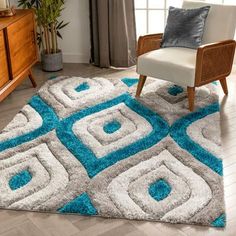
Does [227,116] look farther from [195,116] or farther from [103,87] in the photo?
[103,87]

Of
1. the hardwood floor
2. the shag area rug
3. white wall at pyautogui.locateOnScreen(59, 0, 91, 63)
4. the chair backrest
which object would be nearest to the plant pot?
white wall at pyautogui.locateOnScreen(59, 0, 91, 63)

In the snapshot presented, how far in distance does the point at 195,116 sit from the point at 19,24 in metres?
1.70

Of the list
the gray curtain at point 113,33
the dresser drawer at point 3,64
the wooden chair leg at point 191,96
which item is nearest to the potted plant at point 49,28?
the gray curtain at point 113,33

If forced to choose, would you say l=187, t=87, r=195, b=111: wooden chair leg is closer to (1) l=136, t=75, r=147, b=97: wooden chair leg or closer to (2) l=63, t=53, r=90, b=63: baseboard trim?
(1) l=136, t=75, r=147, b=97: wooden chair leg

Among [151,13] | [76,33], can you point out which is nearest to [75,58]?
[76,33]

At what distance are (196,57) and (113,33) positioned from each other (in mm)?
1447

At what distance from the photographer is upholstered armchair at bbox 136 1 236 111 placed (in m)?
3.37

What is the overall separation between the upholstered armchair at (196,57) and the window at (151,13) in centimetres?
85

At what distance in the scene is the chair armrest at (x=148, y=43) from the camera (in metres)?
3.80

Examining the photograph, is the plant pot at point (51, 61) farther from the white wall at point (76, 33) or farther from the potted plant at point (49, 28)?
the white wall at point (76, 33)

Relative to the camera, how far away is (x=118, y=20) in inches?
176

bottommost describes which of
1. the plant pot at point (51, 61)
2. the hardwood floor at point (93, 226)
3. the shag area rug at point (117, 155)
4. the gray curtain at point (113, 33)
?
the hardwood floor at point (93, 226)

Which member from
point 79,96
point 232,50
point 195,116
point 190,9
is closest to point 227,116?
point 195,116

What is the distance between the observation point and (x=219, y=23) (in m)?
3.70
